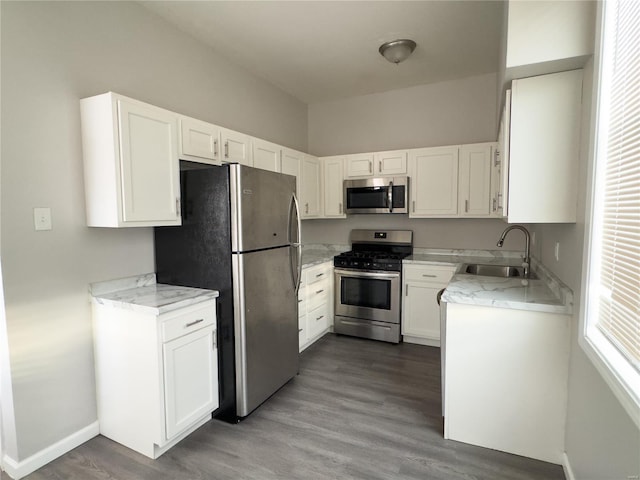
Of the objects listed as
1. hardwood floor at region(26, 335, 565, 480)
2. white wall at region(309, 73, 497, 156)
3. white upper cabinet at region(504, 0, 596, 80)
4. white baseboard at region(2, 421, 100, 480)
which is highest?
white wall at region(309, 73, 497, 156)

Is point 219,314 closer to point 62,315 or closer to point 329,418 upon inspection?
point 62,315

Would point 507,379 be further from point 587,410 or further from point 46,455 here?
point 46,455

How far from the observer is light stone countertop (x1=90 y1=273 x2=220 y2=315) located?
1.89 metres

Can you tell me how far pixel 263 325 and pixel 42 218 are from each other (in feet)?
4.77

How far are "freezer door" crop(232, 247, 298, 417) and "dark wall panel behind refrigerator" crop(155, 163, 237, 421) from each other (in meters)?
0.07

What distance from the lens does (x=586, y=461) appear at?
1.46 metres

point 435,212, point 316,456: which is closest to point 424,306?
point 435,212

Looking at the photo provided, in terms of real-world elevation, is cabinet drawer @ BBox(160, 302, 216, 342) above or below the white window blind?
below

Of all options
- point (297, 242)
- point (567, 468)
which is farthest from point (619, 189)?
point (297, 242)

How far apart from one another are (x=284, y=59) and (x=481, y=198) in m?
2.39

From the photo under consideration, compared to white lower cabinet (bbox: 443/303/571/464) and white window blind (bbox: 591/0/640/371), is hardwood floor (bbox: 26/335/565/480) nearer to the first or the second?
white lower cabinet (bbox: 443/303/571/464)

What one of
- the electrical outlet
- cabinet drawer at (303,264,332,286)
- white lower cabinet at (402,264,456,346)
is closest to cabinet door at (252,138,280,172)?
cabinet drawer at (303,264,332,286)

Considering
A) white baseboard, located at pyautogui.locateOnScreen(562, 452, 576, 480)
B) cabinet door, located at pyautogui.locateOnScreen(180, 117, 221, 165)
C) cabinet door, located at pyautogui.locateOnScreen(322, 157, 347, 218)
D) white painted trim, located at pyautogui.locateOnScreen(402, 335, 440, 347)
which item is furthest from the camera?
cabinet door, located at pyautogui.locateOnScreen(322, 157, 347, 218)

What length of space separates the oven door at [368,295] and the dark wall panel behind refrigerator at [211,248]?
1762 millimetres
